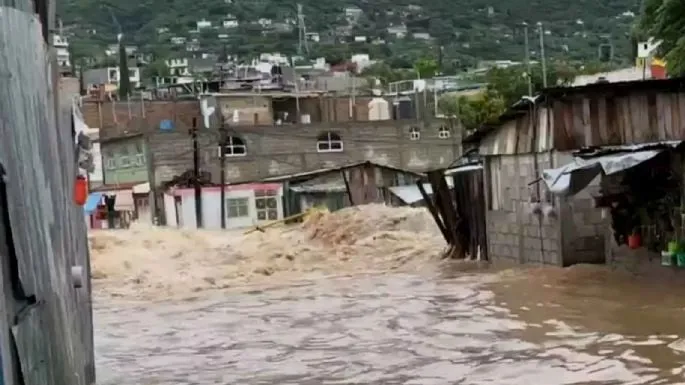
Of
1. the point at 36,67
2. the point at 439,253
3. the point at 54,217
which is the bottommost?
the point at 439,253

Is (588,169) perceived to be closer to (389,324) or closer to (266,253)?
(389,324)

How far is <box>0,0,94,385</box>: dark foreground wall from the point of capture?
388 centimetres

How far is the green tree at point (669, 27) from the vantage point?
61.4 feet

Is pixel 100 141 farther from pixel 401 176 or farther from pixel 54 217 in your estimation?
pixel 54 217

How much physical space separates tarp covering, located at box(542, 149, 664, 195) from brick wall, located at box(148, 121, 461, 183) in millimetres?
31495

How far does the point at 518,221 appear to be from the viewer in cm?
2000

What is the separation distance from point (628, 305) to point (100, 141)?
38.9 metres

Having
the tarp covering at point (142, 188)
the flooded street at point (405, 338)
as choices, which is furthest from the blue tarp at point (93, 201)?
the flooded street at point (405, 338)

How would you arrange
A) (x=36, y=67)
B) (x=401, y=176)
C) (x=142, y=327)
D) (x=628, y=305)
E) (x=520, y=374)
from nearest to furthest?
1. (x=36, y=67)
2. (x=520, y=374)
3. (x=628, y=305)
4. (x=142, y=327)
5. (x=401, y=176)

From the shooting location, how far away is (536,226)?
63.2 feet

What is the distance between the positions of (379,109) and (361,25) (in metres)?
61.8

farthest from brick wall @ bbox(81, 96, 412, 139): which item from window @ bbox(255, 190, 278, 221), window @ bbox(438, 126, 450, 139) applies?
window @ bbox(255, 190, 278, 221)

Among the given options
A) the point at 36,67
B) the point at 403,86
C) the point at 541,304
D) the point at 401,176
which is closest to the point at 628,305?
the point at 541,304

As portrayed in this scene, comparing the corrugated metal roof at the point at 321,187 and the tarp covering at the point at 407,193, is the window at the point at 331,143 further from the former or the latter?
the tarp covering at the point at 407,193
